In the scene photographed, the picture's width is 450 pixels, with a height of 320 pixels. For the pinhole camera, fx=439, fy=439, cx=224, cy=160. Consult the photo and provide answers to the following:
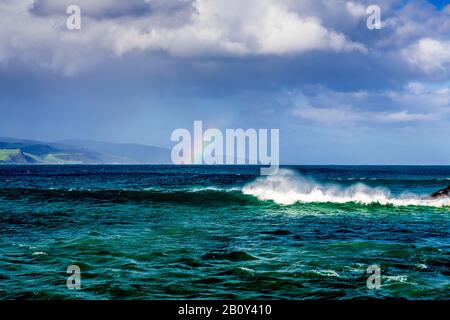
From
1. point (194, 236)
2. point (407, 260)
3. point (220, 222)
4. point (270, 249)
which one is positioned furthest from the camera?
point (220, 222)

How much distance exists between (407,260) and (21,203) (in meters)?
38.1

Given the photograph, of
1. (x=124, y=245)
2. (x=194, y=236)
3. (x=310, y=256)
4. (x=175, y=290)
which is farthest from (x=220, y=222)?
(x=175, y=290)

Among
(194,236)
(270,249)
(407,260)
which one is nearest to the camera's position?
(407,260)

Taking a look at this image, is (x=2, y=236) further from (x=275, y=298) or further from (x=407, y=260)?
(x=407, y=260)

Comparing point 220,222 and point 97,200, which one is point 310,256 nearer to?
point 220,222

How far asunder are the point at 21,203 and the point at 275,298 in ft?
124

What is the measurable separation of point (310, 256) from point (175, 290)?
7132 mm

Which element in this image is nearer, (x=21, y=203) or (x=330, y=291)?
(x=330, y=291)

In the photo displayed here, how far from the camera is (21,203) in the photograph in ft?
144

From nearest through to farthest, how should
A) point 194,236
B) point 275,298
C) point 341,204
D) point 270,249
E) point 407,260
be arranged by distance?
point 275,298 < point 407,260 < point 270,249 < point 194,236 < point 341,204

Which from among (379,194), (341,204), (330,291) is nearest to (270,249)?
(330,291)

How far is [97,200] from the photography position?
47594 millimetres

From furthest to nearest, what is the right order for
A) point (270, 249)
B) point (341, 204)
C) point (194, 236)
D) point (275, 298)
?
1. point (341, 204)
2. point (194, 236)
3. point (270, 249)
4. point (275, 298)

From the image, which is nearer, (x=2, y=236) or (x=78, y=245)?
(x=78, y=245)
